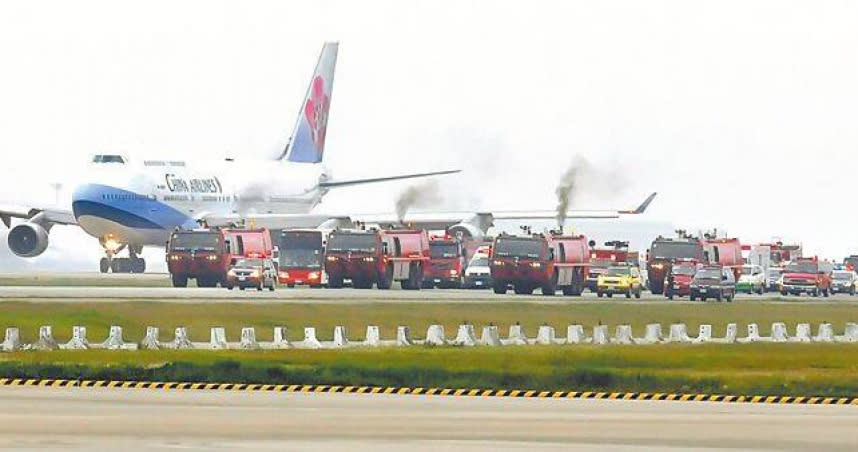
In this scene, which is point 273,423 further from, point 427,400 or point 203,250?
point 203,250

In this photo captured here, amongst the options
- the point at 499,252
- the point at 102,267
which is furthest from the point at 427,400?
the point at 102,267

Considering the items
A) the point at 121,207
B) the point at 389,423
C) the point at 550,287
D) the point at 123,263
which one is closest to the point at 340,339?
the point at 389,423

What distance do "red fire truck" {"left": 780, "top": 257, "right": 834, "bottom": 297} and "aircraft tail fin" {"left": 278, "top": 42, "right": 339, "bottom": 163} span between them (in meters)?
43.5

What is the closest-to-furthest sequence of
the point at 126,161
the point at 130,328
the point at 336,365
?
the point at 336,365
the point at 130,328
the point at 126,161

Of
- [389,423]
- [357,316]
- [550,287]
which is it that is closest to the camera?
[389,423]

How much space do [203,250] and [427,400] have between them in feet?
238

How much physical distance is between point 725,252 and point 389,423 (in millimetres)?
96599

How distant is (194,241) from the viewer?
115188 millimetres

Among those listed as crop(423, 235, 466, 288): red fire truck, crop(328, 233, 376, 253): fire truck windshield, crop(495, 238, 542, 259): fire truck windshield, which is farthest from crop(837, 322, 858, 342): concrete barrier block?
crop(423, 235, 466, 288): red fire truck

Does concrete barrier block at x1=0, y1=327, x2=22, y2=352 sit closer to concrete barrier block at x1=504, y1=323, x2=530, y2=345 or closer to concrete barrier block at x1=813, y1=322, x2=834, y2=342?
concrete barrier block at x1=504, y1=323, x2=530, y2=345

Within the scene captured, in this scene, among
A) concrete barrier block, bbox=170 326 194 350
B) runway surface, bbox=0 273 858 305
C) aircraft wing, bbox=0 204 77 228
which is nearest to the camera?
concrete barrier block, bbox=170 326 194 350

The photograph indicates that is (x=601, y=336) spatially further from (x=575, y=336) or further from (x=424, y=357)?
(x=424, y=357)

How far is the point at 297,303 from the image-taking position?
292 ft

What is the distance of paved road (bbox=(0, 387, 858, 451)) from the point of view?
1302 inches
